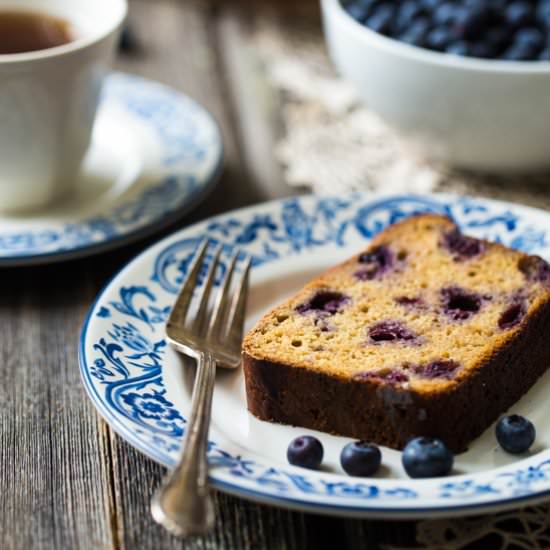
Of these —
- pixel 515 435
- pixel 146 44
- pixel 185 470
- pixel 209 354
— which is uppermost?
pixel 515 435

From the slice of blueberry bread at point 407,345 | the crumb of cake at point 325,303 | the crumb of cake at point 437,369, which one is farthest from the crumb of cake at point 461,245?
the crumb of cake at point 437,369

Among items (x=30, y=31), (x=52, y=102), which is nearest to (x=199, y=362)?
(x=52, y=102)

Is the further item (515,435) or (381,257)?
(381,257)

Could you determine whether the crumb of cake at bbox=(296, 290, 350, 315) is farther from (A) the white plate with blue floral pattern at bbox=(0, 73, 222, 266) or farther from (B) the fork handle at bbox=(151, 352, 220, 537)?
(A) the white plate with blue floral pattern at bbox=(0, 73, 222, 266)

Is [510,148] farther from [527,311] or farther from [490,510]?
[490,510]

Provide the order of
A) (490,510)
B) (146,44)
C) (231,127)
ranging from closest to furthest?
(490,510) → (231,127) → (146,44)

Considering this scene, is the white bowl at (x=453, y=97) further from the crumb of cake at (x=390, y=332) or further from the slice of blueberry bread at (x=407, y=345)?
→ the crumb of cake at (x=390, y=332)

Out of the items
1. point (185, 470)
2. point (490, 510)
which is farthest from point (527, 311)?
point (185, 470)
